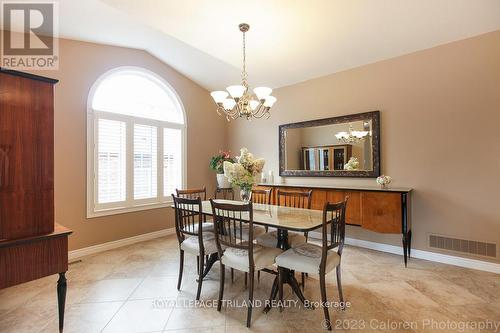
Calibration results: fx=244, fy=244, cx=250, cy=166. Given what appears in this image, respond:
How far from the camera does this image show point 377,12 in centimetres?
281

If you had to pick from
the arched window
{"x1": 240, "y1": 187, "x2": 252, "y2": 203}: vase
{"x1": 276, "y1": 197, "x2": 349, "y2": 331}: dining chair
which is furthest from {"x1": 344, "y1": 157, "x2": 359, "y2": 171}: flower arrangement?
the arched window

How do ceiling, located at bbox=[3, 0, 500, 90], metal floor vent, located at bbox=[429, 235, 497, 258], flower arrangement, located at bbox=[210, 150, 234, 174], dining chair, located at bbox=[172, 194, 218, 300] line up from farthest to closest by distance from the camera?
flower arrangement, located at bbox=[210, 150, 234, 174] → metal floor vent, located at bbox=[429, 235, 497, 258] → ceiling, located at bbox=[3, 0, 500, 90] → dining chair, located at bbox=[172, 194, 218, 300]

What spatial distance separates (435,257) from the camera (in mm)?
3328

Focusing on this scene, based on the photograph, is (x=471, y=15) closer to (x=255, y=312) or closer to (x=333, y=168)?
(x=333, y=168)

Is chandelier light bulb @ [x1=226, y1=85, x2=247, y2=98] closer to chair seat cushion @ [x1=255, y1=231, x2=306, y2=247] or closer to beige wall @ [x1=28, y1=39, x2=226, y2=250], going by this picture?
chair seat cushion @ [x1=255, y1=231, x2=306, y2=247]

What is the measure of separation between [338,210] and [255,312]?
1.19 m

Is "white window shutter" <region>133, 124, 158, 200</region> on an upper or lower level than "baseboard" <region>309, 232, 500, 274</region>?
upper

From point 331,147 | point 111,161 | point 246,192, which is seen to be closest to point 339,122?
point 331,147

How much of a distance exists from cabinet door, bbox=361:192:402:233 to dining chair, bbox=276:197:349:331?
4.46ft

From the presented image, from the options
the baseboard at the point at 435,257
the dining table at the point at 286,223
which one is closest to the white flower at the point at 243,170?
the dining table at the point at 286,223

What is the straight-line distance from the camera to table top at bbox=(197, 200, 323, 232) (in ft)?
6.97

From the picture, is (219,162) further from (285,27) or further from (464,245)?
(464,245)

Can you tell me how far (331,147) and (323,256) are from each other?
2590 millimetres

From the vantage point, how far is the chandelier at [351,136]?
3.93 meters
